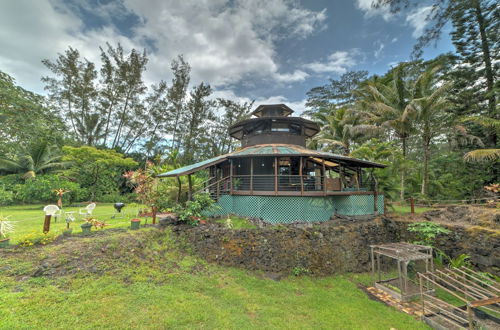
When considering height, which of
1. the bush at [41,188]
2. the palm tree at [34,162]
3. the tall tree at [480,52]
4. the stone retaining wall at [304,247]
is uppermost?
the tall tree at [480,52]

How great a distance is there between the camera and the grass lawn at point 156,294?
12.3ft

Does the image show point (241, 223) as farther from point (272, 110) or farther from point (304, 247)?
point (272, 110)

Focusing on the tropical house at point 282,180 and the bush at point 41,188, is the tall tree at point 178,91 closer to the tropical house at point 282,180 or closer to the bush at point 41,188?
the bush at point 41,188

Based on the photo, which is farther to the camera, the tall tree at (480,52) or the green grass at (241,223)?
the tall tree at (480,52)

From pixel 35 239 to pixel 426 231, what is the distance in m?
14.5

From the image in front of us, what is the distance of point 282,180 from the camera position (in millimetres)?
11445

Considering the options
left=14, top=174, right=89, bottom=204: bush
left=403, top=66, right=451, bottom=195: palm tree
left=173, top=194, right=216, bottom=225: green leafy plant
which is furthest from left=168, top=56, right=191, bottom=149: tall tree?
left=403, top=66, right=451, bottom=195: palm tree

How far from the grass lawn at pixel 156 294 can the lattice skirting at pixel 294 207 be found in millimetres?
2562

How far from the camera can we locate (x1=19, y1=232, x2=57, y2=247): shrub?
5.37 meters

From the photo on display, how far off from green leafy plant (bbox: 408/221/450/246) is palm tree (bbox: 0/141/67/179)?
2472cm

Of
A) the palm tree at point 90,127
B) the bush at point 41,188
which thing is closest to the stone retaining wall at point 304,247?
the bush at point 41,188

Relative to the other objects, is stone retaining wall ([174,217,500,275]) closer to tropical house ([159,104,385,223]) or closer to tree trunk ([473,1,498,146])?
tropical house ([159,104,385,223])

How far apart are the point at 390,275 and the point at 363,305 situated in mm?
3322

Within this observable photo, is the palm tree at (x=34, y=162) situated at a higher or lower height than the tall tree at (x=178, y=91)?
lower
